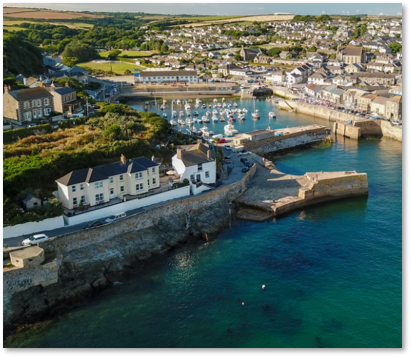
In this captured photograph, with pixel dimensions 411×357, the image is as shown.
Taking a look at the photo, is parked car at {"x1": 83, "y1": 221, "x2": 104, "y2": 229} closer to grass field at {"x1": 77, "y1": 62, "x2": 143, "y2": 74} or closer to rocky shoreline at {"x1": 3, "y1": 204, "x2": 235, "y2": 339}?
rocky shoreline at {"x1": 3, "y1": 204, "x2": 235, "y2": 339}

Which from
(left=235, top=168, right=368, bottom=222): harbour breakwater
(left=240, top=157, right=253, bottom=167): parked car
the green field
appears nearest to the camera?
(left=235, top=168, right=368, bottom=222): harbour breakwater

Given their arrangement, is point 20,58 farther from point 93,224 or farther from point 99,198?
point 93,224

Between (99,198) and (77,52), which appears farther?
(77,52)

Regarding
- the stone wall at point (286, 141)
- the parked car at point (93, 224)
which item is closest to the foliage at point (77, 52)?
the stone wall at point (286, 141)

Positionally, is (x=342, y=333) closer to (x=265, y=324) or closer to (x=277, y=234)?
(x=265, y=324)

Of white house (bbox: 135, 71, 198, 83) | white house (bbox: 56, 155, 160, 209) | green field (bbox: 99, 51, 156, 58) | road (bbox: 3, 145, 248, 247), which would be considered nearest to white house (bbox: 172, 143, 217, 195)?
road (bbox: 3, 145, 248, 247)

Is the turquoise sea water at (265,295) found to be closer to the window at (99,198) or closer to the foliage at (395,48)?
the window at (99,198)

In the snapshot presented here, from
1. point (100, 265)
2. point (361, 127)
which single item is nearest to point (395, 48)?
point (361, 127)
